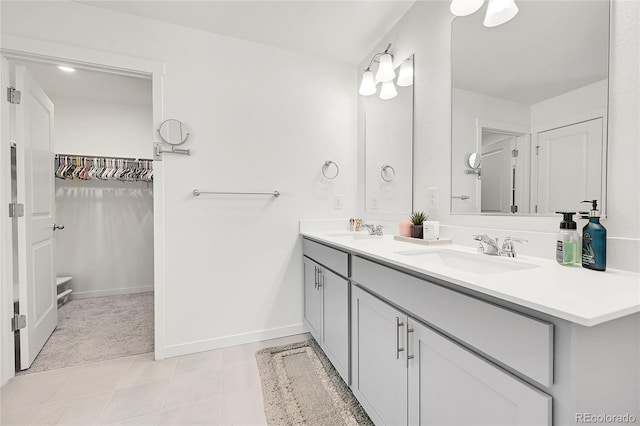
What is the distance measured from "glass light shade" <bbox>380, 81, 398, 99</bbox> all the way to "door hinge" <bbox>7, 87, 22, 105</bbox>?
2.42 meters

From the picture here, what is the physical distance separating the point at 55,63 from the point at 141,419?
2.15 m

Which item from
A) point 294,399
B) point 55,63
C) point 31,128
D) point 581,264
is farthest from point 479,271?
point 31,128

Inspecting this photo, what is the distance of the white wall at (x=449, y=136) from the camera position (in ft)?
2.85

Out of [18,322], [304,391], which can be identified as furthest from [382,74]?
[18,322]

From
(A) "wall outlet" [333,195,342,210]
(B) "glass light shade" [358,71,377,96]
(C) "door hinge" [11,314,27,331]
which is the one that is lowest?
(C) "door hinge" [11,314,27,331]

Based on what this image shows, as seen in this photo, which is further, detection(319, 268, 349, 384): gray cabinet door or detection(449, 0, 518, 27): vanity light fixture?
detection(319, 268, 349, 384): gray cabinet door

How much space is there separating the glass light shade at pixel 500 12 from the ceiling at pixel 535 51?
→ 0.08ft

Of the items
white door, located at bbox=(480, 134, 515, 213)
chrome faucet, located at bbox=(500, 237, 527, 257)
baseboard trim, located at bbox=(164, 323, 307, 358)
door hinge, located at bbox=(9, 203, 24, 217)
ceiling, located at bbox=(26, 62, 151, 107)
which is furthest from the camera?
ceiling, located at bbox=(26, 62, 151, 107)

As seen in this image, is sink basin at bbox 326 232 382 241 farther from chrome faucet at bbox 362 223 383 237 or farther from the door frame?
the door frame

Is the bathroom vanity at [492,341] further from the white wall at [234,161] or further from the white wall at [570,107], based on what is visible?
the white wall at [234,161]

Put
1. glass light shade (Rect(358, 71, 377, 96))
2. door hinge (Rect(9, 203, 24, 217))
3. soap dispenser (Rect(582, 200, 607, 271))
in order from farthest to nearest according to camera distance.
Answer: glass light shade (Rect(358, 71, 377, 96)), door hinge (Rect(9, 203, 24, 217)), soap dispenser (Rect(582, 200, 607, 271))

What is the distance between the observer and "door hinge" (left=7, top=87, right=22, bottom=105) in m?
1.71

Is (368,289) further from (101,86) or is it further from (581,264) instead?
(101,86)

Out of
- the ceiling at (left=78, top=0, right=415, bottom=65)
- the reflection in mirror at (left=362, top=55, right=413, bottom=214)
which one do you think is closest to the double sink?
the reflection in mirror at (left=362, top=55, right=413, bottom=214)
